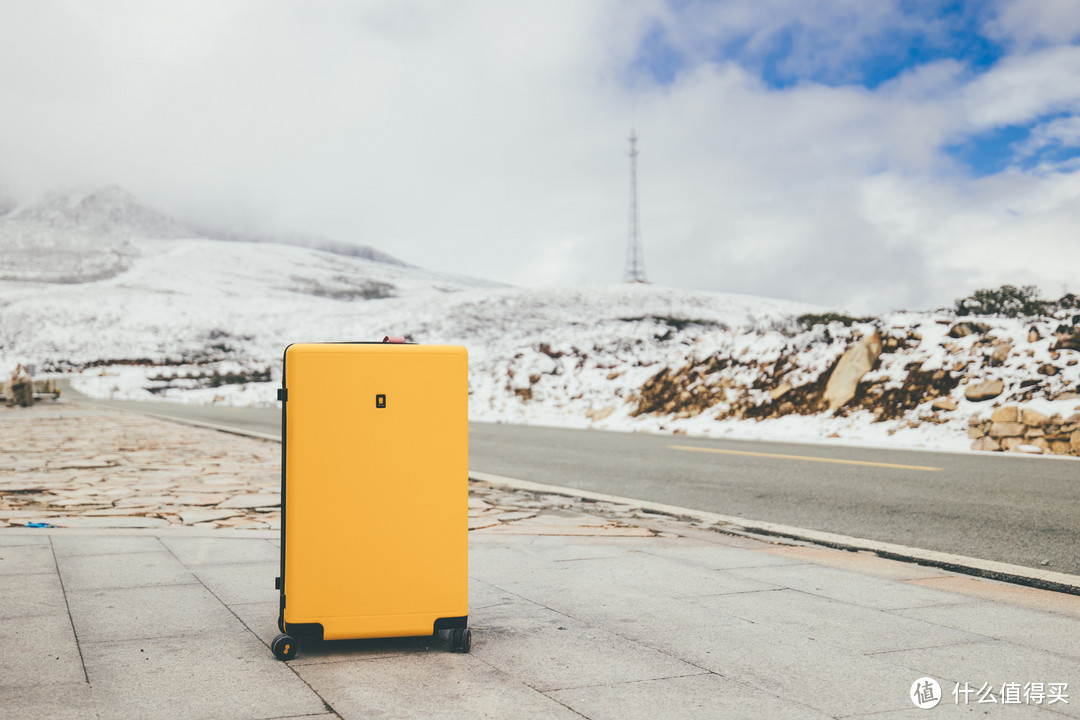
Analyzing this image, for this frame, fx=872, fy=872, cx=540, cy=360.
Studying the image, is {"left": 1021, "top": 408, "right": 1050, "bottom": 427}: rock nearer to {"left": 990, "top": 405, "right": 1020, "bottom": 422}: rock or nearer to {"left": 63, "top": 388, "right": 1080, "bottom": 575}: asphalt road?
{"left": 990, "top": 405, "right": 1020, "bottom": 422}: rock

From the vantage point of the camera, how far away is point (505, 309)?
78312 mm

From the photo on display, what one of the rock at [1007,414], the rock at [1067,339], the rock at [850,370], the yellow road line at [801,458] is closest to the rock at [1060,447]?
the rock at [1007,414]

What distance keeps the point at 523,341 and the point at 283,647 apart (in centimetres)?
3854

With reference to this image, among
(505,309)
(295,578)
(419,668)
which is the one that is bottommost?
(419,668)

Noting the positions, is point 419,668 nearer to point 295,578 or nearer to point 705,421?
point 295,578

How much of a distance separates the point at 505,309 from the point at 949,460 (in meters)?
67.8

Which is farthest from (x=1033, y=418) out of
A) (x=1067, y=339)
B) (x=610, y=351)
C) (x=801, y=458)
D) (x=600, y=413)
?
(x=610, y=351)

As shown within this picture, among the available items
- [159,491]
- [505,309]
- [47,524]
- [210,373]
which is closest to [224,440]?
[159,491]

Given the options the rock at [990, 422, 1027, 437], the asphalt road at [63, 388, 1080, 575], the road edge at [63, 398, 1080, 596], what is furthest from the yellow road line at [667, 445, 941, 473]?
the road edge at [63, 398, 1080, 596]

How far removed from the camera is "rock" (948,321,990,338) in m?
16.9

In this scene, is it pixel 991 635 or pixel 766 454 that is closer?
pixel 991 635

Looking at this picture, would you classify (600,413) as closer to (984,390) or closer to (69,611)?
(984,390)

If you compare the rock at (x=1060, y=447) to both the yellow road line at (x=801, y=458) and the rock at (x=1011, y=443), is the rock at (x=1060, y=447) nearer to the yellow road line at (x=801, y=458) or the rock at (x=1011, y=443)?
the rock at (x=1011, y=443)

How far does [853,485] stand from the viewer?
29.6 ft
